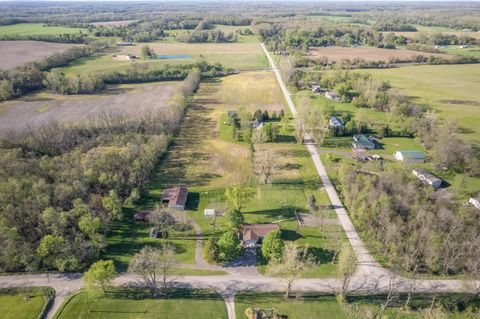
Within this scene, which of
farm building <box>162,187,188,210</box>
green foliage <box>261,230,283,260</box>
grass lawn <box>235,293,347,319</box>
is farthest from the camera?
farm building <box>162,187,188,210</box>

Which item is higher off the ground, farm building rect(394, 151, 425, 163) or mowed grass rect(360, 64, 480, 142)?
mowed grass rect(360, 64, 480, 142)

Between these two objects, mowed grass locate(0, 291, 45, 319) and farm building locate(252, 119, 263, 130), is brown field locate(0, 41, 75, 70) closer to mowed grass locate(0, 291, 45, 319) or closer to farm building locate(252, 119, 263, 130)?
farm building locate(252, 119, 263, 130)

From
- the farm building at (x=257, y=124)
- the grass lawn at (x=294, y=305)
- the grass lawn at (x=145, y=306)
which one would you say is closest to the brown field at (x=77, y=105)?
the farm building at (x=257, y=124)

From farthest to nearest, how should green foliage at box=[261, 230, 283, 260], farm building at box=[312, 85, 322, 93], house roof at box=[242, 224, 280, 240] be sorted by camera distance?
farm building at box=[312, 85, 322, 93] < house roof at box=[242, 224, 280, 240] < green foliage at box=[261, 230, 283, 260]

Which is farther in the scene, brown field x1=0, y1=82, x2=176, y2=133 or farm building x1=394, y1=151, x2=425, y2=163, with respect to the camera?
brown field x1=0, y1=82, x2=176, y2=133

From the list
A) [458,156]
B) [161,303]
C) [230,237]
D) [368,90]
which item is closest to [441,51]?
[368,90]

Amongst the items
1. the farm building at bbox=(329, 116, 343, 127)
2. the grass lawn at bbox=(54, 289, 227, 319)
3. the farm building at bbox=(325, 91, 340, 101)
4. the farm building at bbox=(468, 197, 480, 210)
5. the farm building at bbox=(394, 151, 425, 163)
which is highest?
the farm building at bbox=(325, 91, 340, 101)

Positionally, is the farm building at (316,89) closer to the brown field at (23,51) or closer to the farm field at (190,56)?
the farm field at (190,56)

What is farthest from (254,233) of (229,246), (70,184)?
(70,184)

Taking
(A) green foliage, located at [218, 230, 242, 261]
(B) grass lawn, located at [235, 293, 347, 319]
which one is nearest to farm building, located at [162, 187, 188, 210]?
(A) green foliage, located at [218, 230, 242, 261]
